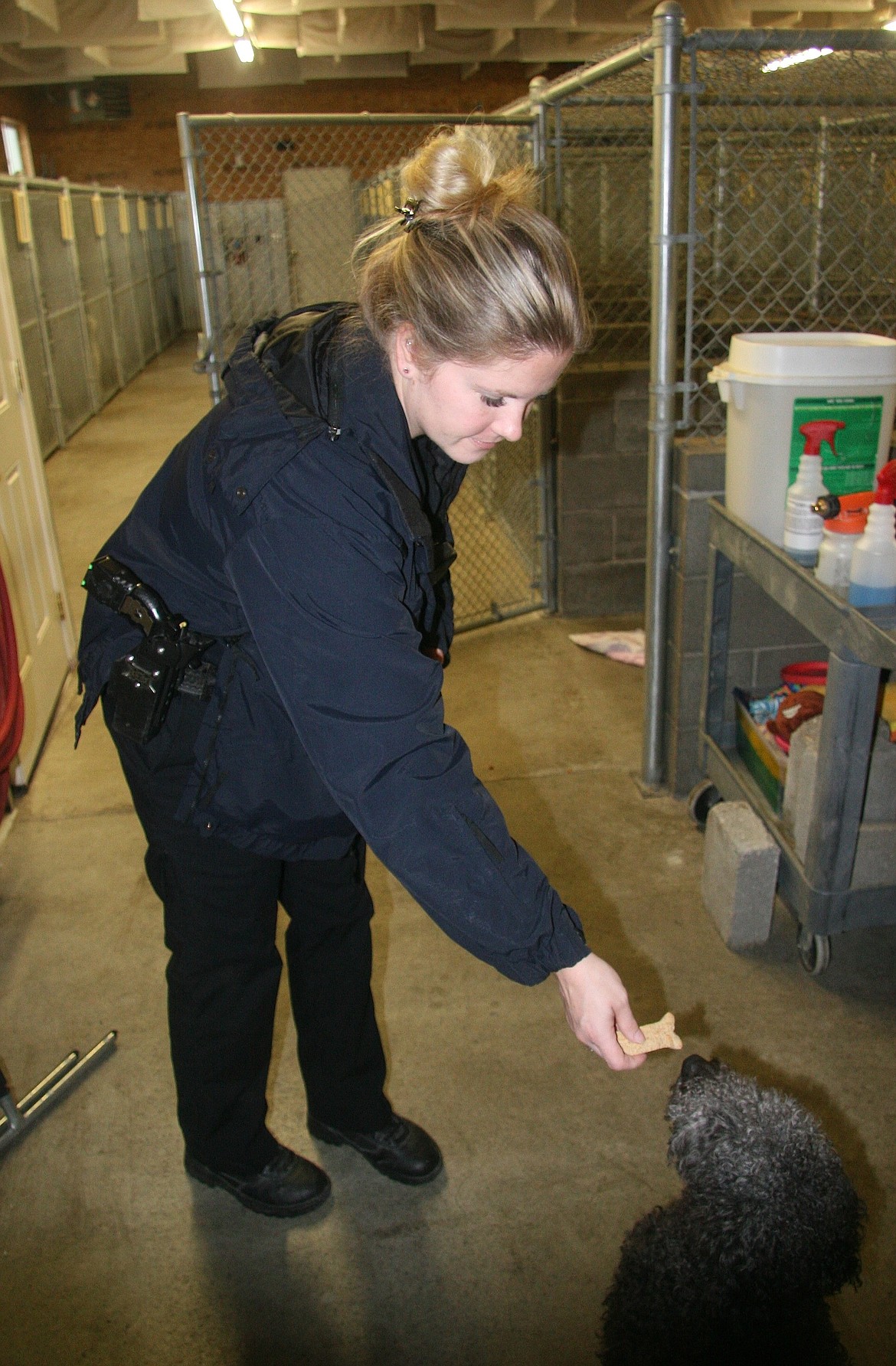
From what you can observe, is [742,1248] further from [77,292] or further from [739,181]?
[77,292]

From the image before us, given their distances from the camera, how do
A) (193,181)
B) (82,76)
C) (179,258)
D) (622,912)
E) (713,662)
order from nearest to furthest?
(622,912) → (713,662) → (193,181) → (82,76) → (179,258)

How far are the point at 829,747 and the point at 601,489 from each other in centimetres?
242

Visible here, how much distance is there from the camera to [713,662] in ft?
9.29

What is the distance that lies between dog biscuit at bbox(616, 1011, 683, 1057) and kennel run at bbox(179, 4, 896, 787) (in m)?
1.25

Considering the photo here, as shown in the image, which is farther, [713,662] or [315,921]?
[713,662]

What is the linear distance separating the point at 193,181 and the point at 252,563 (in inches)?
102

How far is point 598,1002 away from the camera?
111cm

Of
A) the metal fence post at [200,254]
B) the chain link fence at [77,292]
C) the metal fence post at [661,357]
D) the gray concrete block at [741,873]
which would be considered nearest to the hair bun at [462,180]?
the metal fence post at [661,357]

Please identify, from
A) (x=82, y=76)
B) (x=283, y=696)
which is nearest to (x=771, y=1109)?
(x=283, y=696)

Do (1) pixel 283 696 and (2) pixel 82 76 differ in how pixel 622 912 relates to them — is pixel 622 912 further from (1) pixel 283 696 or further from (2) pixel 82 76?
(2) pixel 82 76

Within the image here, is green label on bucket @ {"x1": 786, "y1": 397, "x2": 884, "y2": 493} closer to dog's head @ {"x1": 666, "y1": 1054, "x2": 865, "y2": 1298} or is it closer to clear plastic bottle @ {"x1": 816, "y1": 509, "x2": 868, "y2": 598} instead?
clear plastic bottle @ {"x1": 816, "y1": 509, "x2": 868, "y2": 598}

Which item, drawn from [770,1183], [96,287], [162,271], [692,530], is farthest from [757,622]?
[162,271]

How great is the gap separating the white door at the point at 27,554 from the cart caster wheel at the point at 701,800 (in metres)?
2.19

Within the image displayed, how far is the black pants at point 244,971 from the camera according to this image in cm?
147
